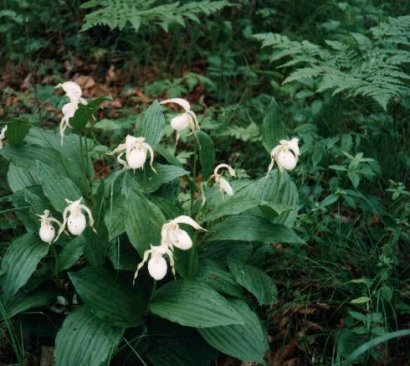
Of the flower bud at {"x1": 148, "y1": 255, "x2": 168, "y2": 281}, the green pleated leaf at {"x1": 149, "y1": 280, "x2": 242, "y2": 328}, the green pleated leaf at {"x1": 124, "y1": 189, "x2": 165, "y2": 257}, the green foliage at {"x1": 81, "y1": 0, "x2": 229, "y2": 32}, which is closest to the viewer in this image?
the flower bud at {"x1": 148, "y1": 255, "x2": 168, "y2": 281}

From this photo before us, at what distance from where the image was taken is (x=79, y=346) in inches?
71.5

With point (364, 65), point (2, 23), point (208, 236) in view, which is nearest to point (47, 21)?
point (2, 23)

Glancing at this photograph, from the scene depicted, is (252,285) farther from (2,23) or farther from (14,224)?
(2,23)

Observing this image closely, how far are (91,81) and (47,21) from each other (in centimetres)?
78

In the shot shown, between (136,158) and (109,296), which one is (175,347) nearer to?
(109,296)

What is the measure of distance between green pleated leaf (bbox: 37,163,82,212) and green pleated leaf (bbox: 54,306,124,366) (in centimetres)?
45

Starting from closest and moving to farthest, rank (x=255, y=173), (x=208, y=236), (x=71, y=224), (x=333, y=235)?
(x=71, y=224) → (x=208, y=236) → (x=333, y=235) → (x=255, y=173)

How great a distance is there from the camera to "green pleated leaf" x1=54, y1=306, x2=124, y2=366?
1.79 metres

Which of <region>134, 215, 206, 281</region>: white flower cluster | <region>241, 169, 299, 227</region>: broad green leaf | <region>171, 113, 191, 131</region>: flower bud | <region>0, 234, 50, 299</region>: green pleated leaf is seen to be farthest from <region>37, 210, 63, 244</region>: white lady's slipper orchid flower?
<region>241, 169, 299, 227</region>: broad green leaf

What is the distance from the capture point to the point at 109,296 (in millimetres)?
1885

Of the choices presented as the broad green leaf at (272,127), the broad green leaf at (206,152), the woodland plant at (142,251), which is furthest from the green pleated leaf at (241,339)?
the broad green leaf at (272,127)

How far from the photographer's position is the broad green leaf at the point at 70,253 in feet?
6.57

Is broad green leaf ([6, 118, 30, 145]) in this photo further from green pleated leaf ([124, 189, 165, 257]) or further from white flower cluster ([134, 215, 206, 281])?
white flower cluster ([134, 215, 206, 281])

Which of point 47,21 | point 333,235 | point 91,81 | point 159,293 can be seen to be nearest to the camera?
point 159,293
